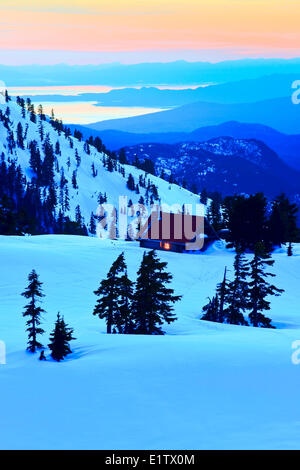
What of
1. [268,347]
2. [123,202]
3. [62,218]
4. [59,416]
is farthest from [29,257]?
[123,202]

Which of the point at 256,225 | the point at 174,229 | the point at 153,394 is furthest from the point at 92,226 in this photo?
the point at 153,394

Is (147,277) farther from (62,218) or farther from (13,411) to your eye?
(62,218)

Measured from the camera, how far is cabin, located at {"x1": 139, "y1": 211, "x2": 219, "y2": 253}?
6144 centimetres

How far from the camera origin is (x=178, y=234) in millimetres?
62219

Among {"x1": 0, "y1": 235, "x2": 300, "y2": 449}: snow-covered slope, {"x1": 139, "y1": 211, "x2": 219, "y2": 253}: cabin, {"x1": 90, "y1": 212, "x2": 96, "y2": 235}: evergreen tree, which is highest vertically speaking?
{"x1": 90, "y1": 212, "x2": 96, "y2": 235}: evergreen tree

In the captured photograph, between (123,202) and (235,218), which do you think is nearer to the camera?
(235,218)

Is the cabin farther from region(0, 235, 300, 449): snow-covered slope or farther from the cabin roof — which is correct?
region(0, 235, 300, 449): snow-covered slope

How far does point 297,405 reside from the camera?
1228 cm

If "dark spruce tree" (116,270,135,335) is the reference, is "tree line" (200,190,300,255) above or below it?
above

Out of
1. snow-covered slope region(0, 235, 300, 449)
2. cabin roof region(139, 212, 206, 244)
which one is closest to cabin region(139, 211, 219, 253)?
cabin roof region(139, 212, 206, 244)

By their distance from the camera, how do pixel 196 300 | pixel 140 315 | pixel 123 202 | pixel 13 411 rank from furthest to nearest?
pixel 123 202 < pixel 196 300 < pixel 140 315 < pixel 13 411

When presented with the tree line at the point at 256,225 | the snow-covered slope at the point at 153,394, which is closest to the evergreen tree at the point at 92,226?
the tree line at the point at 256,225

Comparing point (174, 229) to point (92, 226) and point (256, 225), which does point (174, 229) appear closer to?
point (256, 225)
